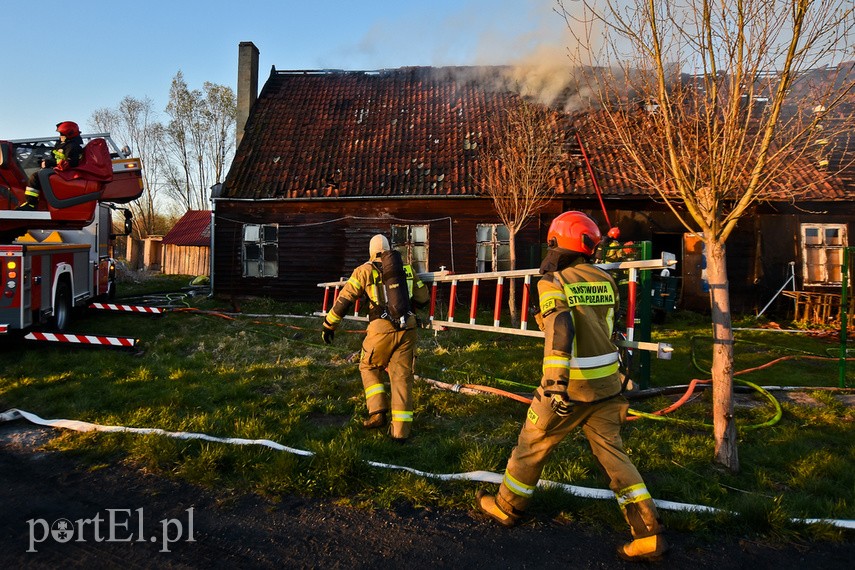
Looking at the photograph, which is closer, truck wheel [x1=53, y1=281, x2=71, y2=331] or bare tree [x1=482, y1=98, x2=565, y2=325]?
truck wheel [x1=53, y1=281, x2=71, y2=331]

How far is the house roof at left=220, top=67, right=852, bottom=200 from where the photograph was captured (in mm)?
13242

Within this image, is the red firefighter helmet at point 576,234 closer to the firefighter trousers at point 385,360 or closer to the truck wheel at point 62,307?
the firefighter trousers at point 385,360

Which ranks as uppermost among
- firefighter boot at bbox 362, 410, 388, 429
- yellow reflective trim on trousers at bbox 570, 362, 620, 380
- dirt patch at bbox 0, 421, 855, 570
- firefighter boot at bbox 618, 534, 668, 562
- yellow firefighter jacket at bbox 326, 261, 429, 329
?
yellow firefighter jacket at bbox 326, 261, 429, 329

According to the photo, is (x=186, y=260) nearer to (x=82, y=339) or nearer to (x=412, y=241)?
(x=412, y=241)

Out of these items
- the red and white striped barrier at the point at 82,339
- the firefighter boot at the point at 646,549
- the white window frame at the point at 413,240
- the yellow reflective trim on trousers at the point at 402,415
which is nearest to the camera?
the firefighter boot at the point at 646,549

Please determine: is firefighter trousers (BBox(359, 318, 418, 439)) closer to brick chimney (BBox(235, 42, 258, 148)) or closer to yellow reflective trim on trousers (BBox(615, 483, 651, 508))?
yellow reflective trim on trousers (BBox(615, 483, 651, 508))

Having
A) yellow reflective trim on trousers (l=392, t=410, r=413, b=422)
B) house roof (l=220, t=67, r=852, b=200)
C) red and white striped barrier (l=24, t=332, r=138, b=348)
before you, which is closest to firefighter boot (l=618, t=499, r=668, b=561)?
yellow reflective trim on trousers (l=392, t=410, r=413, b=422)

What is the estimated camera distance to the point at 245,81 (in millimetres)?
15789

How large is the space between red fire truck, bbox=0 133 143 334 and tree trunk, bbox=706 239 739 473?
7.50 metres

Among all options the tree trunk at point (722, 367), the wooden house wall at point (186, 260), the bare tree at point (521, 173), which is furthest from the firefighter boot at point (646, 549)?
the wooden house wall at point (186, 260)

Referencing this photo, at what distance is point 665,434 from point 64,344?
820 cm

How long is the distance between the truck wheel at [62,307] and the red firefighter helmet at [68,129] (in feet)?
8.97

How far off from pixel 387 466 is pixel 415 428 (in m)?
0.95

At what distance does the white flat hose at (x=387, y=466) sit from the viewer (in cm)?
308
